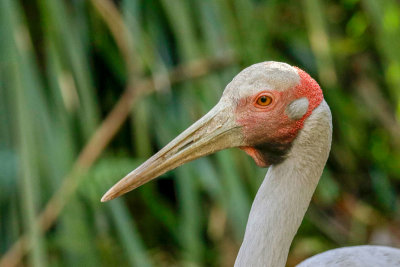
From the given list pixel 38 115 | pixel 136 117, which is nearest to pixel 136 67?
pixel 136 117

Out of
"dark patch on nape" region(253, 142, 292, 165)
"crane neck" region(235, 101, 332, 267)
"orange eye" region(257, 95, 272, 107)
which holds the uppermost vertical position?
"orange eye" region(257, 95, 272, 107)

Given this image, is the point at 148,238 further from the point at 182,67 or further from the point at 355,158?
the point at 355,158

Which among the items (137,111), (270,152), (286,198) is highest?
(137,111)

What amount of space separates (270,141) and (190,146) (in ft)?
0.60

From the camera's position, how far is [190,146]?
1.54 m

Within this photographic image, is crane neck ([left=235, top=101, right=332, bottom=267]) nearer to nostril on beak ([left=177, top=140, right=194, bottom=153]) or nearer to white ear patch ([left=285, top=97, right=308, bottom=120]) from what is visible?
white ear patch ([left=285, top=97, right=308, bottom=120])

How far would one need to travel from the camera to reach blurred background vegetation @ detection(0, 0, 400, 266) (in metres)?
Answer: 2.59

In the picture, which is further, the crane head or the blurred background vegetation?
the blurred background vegetation

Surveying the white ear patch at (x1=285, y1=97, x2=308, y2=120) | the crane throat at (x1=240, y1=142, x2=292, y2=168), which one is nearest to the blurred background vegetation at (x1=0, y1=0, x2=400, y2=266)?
the crane throat at (x1=240, y1=142, x2=292, y2=168)

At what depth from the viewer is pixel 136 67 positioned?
109 inches

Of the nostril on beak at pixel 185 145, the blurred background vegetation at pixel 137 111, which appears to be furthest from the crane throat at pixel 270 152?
the blurred background vegetation at pixel 137 111

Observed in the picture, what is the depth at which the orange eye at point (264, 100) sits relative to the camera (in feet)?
5.01

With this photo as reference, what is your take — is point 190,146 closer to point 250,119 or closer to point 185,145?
point 185,145

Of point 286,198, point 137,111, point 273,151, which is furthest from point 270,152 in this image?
point 137,111
